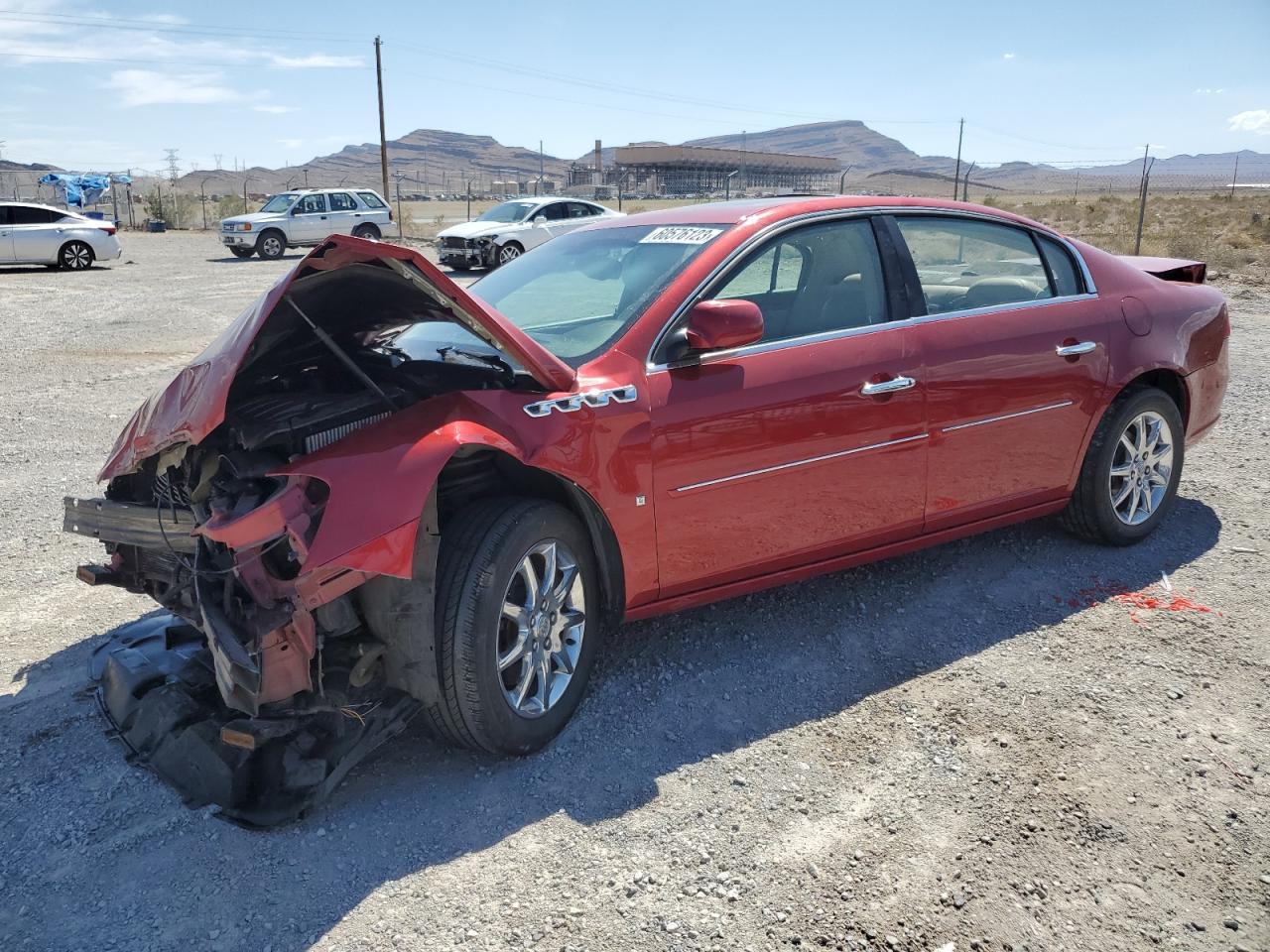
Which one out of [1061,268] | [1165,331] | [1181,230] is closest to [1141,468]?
[1165,331]

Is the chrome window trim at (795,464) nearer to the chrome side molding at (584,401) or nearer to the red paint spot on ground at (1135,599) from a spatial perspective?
the chrome side molding at (584,401)

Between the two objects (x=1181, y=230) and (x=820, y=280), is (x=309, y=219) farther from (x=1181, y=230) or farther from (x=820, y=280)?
(x=1181, y=230)

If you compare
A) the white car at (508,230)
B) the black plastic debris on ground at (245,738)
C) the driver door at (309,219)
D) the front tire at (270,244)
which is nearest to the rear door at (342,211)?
the driver door at (309,219)

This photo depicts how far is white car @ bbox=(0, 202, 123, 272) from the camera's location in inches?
861

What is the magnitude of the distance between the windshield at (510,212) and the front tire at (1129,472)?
63.8ft

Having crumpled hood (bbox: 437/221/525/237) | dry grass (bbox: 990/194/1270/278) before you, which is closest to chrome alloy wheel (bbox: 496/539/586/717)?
dry grass (bbox: 990/194/1270/278)

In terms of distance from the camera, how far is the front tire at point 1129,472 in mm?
4910

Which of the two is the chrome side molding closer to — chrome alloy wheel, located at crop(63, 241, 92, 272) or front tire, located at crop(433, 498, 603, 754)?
front tire, located at crop(433, 498, 603, 754)

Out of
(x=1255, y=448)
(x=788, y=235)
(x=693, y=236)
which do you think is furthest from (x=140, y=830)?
(x=1255, y=448)

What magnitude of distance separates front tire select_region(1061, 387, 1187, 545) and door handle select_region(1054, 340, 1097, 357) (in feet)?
1.32

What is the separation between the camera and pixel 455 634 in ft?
10.1

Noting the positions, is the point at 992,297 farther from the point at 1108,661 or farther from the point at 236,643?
the point at 236,643

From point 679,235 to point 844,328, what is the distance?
77 cm

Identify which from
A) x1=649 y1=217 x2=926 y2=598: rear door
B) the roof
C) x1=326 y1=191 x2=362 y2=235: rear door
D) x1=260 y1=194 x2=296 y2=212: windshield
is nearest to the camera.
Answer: x1=649 y1=217 x2=926 y2=598: rear door
